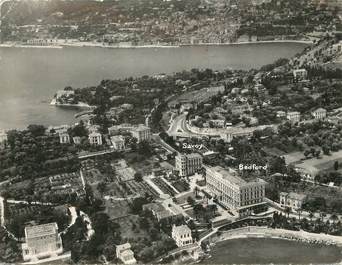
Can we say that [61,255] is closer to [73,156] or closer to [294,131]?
[73,156]

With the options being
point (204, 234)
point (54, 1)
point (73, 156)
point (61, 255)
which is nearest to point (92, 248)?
point (61, 255)

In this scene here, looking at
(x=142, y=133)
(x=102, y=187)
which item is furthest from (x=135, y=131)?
(x=102, y=187)

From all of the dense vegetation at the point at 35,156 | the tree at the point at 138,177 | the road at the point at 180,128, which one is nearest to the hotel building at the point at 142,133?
the road at the point at 180,128

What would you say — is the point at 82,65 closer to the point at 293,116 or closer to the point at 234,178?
the point at 293,116

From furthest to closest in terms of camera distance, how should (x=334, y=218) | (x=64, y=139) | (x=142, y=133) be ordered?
(x=64, y=139), (x=142, y=133), (x=334, y=218)

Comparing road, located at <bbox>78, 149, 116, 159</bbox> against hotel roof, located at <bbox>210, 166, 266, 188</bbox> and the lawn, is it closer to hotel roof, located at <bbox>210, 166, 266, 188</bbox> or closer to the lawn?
hotel roof, located at <bbox>210, 166, 266, 188</bbox>
